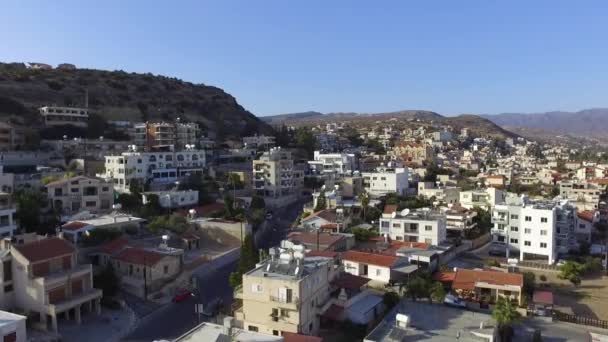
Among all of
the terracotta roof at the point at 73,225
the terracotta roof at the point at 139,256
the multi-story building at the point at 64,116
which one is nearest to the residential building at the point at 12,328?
the terracotta roof at the point at 139,256

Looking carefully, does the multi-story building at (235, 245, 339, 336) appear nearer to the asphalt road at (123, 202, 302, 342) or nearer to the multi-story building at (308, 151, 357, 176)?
the asphalt road at (123, 202, 302, 342)

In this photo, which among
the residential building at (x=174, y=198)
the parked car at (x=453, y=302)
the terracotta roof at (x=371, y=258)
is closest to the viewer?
the parked car at (x=453, y=302)

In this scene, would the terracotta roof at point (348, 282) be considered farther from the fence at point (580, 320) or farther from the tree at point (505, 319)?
the fence at point (580, 320)

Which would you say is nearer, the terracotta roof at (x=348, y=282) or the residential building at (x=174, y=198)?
the terracotta roof at (x=348, y=282)

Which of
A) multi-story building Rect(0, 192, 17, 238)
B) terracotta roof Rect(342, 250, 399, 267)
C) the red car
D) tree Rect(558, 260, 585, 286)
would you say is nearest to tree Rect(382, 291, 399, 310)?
terracotta roof Rect(342, 250, 399, 267)

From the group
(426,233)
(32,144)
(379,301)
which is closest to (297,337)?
(379,301)

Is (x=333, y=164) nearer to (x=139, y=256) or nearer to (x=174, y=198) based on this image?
(x=174, y=198)

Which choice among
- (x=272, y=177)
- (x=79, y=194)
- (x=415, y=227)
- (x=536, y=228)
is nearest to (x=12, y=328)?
(x=79, y=194)
